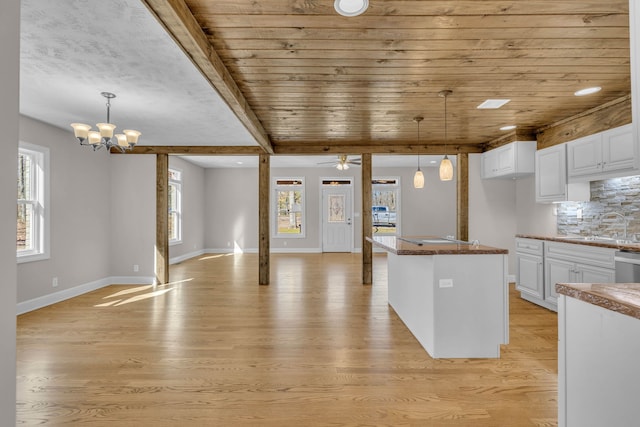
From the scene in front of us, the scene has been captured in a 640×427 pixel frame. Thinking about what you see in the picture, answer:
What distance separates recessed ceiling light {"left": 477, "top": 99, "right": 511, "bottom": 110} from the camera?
3.54 metres

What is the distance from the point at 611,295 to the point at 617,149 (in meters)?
3.20

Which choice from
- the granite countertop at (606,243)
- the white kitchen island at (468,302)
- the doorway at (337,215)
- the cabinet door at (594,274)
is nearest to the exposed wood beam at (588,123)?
the granite countertop at (606,243)

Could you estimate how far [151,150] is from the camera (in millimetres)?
5523

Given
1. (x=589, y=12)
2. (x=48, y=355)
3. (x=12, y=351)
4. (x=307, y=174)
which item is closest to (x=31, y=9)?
(x=12, y=351)

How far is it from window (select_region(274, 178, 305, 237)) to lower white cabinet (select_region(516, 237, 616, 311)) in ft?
19.9

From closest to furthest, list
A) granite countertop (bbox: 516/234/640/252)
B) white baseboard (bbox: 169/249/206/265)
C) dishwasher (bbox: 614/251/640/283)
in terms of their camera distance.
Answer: dishwasher (bbox: 614/251/640/283) → granite countertop (bbox: 516/234/640/252) → white baseboard (bbox: 169/249/206/265)

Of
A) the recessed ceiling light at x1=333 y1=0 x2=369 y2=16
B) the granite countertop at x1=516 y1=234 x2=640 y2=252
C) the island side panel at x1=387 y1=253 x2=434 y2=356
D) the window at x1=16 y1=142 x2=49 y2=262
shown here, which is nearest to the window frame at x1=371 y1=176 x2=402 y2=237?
the granite countertop at x1=516 y1=234 x2=640 y2=252

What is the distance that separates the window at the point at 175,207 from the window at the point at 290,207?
8.75 feet

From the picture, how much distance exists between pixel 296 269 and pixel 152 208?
305 cm

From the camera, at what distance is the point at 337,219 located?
9594 mm

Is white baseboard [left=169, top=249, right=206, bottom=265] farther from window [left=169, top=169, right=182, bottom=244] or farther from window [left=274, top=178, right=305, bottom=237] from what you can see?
window [left=274, top=178, right=305, bottom=237]

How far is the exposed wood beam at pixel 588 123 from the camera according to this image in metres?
3.46

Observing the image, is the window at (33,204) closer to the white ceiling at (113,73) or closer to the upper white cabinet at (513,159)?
the white ceiling at (113,73)

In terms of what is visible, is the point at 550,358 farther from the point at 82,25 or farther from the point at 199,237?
the point at 199,237
